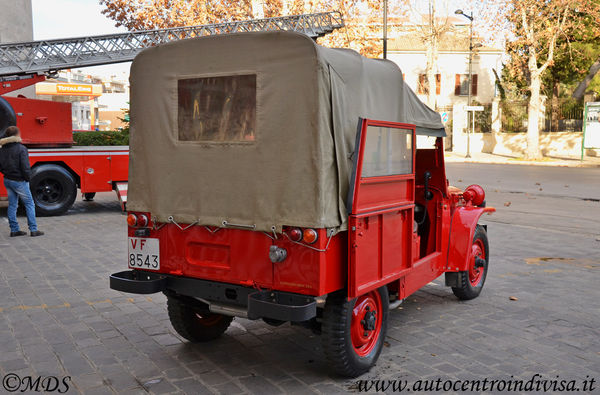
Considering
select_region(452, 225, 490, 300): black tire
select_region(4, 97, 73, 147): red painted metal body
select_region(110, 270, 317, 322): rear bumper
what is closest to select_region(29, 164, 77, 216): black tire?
select_region(4, 97, 73, 147): red painted metal body

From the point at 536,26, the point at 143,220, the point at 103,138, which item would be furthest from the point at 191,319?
the point at 536,26

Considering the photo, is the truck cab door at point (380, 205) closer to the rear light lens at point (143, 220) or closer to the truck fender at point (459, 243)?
the truck fender at point (459, 243)

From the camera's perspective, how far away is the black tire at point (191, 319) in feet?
15.5

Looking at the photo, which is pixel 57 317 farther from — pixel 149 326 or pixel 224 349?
pixel 224 349

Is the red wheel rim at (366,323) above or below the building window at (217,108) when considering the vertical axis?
below

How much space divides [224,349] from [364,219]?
5.69 feet

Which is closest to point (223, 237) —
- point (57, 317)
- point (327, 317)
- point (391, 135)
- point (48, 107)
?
point (327, 317)

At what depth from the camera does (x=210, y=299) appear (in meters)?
4.26

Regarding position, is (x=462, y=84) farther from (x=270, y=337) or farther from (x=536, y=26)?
(x=270, y=337)

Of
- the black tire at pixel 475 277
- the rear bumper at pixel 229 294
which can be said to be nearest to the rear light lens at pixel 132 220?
the rear bumper at pixel 229 294

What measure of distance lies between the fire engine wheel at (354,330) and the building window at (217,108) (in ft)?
4.47

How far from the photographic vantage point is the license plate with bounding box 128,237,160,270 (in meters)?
4.45

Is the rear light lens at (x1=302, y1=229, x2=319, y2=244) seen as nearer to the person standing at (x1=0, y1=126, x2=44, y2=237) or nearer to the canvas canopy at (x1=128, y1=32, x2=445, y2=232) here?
the canvas canopy at (x1=128, y1=32, x2=445, y2=232)

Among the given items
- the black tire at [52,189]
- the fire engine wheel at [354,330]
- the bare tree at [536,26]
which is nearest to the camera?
the fire engine wheel at [354,330]
